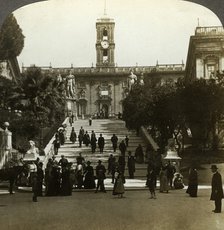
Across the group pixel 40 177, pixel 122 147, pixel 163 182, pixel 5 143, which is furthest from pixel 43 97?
pixel 163 182

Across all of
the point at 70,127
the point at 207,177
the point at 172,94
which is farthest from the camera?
the point at 70,127

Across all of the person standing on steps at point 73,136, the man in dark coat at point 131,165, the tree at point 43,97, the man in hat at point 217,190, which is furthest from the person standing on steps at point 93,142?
the tree at point 43,97

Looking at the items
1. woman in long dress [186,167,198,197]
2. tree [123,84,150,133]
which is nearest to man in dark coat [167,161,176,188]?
woman in long dress [186,167,198,197]

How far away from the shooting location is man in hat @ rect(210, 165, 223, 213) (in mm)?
10125

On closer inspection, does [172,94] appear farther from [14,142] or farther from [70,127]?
[14,142]

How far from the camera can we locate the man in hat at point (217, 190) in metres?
10.1

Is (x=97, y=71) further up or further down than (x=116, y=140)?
further up

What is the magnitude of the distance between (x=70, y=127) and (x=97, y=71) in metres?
30.3

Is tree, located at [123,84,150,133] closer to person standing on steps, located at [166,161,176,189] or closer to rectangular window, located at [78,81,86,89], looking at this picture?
person standing on steps, located at [166,161,176,189]

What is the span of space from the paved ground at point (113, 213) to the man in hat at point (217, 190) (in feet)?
0.53

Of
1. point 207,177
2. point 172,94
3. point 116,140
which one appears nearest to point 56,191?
point 116,140

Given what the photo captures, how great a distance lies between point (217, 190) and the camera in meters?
10.2

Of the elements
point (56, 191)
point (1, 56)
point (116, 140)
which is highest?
point (1, 56)

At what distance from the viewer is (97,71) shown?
48031mm
